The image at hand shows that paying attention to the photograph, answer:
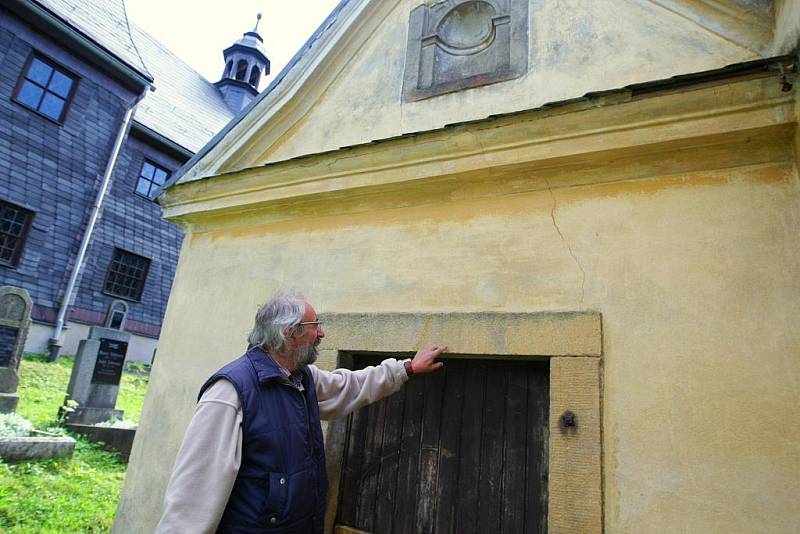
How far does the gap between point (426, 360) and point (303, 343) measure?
25.9 inches

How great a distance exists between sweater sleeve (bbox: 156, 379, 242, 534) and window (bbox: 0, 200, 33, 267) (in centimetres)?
1279

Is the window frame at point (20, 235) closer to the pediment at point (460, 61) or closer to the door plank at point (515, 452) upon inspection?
the pediment at point (460, 61)

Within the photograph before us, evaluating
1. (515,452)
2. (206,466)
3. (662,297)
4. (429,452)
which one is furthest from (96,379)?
(662,297)

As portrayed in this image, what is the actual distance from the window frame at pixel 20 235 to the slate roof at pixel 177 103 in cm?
419

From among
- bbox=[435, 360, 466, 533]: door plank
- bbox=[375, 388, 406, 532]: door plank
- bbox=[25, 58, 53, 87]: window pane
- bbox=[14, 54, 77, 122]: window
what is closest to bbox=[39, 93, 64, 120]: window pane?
bbox=[14, 54, 77, 122]: window

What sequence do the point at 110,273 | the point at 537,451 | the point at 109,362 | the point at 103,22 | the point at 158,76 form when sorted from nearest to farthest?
the point at 537,451, the point at 109,362, the point at 103,22, the point at 110,273, the point at 158,76

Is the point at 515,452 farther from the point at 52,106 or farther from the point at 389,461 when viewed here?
the point at 52,106

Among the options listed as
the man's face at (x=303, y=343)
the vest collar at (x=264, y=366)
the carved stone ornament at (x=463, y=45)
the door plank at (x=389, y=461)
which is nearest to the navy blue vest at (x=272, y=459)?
the vest collar at (x=264, y=366)

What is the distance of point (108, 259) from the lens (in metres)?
14.0

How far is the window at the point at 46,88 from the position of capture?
11992 mm

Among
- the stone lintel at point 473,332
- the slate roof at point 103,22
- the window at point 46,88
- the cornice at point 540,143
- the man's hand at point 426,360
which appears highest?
the slate roof at point 103,22

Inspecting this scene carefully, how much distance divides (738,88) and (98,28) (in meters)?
16.0

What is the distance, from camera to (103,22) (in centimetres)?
1373

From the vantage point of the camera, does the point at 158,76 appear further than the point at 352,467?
Yes
